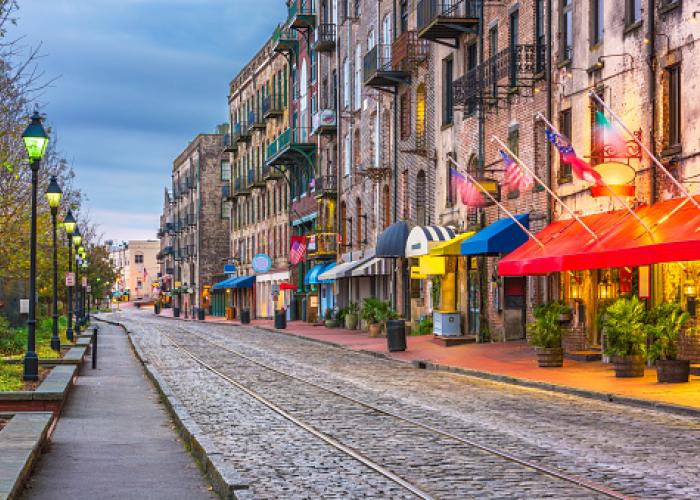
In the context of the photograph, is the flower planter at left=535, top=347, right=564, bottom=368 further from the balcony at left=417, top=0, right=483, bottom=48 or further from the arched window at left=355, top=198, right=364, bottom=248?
the arched window at left=355, top=198, right=364, bottom=248

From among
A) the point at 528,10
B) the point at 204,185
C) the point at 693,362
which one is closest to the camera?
the point at 693,362

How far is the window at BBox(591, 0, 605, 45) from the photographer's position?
92.6ft

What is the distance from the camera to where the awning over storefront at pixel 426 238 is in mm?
37656

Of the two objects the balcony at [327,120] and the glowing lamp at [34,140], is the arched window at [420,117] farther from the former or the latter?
the glowing lamp at [34,140]

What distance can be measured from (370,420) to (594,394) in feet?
17.4

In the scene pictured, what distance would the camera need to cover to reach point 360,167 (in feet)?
175

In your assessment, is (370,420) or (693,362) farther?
(693,362)

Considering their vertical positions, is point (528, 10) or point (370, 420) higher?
point (528, 10)

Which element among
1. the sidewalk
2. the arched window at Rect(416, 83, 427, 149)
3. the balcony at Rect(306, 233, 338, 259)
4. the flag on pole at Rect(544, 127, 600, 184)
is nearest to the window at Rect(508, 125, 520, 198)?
the sidewalk

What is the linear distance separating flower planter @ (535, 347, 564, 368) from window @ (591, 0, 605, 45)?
7.80 meters

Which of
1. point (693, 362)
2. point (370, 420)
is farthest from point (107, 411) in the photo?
point (693, 362)

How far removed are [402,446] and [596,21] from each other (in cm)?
1804

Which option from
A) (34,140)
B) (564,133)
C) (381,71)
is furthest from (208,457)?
(381,71)

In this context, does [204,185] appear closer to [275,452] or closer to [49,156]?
[49,156]
